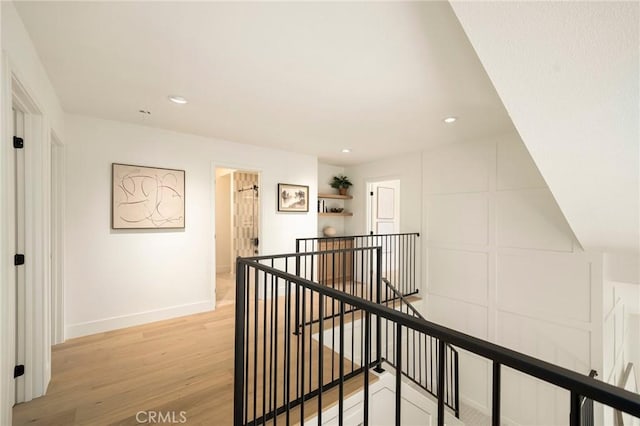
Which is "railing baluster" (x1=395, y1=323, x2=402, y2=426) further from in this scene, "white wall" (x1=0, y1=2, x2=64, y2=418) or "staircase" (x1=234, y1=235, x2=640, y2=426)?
"white wall" (x1=0, y1=2, x2=64, y2=418)

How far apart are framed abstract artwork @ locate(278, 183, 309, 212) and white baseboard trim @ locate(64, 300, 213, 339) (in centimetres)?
178

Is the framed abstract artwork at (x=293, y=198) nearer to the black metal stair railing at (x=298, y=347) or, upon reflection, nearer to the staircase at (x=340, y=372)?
the black metal stair railing at (x=298, y=347)

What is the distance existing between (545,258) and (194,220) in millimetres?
4305

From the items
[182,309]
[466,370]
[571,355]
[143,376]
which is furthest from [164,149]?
[571,355]

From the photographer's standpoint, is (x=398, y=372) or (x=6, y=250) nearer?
(x=398, y=372)

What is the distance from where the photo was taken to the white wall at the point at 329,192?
229 inches

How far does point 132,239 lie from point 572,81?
4.01 meters

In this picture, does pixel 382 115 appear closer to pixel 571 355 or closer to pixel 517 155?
pixel 517 155

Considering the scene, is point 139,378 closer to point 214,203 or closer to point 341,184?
point 214,203

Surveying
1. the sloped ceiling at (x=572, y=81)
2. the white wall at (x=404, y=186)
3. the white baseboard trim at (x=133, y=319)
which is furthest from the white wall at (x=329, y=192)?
the sloped ceiling at (x=572, y=81)

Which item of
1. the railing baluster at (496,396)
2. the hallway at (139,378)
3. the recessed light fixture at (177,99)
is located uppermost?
the recessed light fixture at (177,99)

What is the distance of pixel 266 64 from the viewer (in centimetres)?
195

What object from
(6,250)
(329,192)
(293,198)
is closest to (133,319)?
(6,250)

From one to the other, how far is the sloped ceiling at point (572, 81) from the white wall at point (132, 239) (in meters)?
3.34
